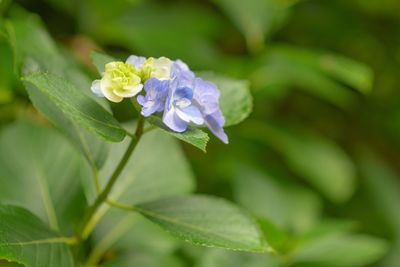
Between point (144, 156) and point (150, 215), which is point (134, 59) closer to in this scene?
point (150, 215)

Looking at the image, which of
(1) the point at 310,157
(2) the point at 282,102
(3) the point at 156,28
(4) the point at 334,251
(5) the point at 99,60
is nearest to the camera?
(5) the point at 99,60

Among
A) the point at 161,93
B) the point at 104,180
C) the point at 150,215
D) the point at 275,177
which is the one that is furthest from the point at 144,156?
the point at 275,177

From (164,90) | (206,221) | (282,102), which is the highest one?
(282,102)

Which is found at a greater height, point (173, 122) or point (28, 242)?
point (173, 122)

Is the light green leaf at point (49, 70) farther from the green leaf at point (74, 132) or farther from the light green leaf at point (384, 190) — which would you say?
the light green leaf at point (384, 190)

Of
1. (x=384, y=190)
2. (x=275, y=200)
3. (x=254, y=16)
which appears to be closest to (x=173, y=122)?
(x=275, y=200)

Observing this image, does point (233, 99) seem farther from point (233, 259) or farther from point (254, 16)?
point (254, 16)

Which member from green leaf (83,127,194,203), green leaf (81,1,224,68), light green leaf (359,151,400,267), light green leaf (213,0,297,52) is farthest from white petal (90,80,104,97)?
light green leaf (359,151,400,267)
